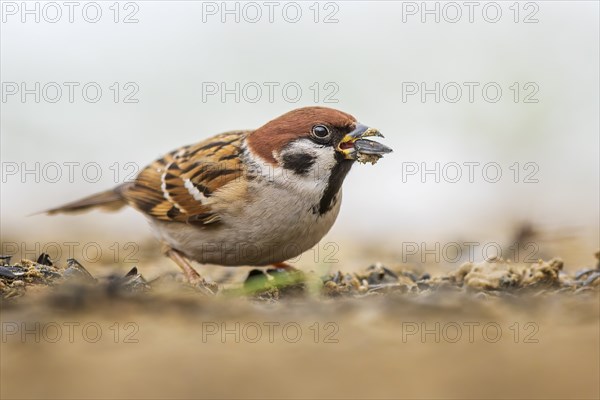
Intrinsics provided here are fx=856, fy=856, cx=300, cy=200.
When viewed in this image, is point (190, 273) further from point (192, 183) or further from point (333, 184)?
point (333, 184)

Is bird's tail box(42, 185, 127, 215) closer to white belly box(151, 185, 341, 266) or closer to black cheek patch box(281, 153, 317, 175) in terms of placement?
white belly box(151, 185, 341, 266)

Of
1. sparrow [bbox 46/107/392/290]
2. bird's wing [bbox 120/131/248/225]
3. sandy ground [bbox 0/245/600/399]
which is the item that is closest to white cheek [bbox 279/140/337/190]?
sparrow [bbox 46/107/392/290]

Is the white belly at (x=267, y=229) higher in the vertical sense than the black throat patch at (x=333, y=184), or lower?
lower

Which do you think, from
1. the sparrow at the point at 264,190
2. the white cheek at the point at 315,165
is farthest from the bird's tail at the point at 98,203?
the white cheek at the point at 315,165

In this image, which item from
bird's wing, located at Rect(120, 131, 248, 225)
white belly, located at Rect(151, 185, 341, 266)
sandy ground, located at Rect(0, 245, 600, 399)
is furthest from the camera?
bird's wing, located at Rect(120, 131, 248, 225)

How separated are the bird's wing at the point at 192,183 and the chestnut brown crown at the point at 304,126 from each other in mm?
305

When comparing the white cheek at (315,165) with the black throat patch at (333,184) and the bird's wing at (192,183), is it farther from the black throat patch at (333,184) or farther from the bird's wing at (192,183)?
the bird's wing at (192,183)

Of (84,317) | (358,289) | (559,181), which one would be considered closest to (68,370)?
(84,317)

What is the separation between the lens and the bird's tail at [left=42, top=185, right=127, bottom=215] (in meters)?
6.27

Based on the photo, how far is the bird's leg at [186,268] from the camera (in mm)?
5046

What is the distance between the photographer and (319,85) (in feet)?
31.9

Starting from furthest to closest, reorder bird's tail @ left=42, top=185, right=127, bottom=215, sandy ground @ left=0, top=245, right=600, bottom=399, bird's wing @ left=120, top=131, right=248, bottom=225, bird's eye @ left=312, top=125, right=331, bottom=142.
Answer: bird's tail @ left=42, top=185, right=127, bottom=215
bird's wing @ left=120, top=131, right=248, bottom=225
bird's eye @ left=312, top=125, right=331, bottom=142
sandy ground @ left=0, top=245, right=600, bottom=399

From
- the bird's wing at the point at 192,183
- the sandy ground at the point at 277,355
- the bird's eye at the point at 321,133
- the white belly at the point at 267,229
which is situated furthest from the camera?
the bird's wing at the point at 192,183

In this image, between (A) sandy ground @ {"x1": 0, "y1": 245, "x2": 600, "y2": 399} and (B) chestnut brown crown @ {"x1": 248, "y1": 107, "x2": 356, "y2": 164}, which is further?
(B) chestnut brown crown @ {"x1": 248, "y1": 107, "x2": 356, "y2": 164}
